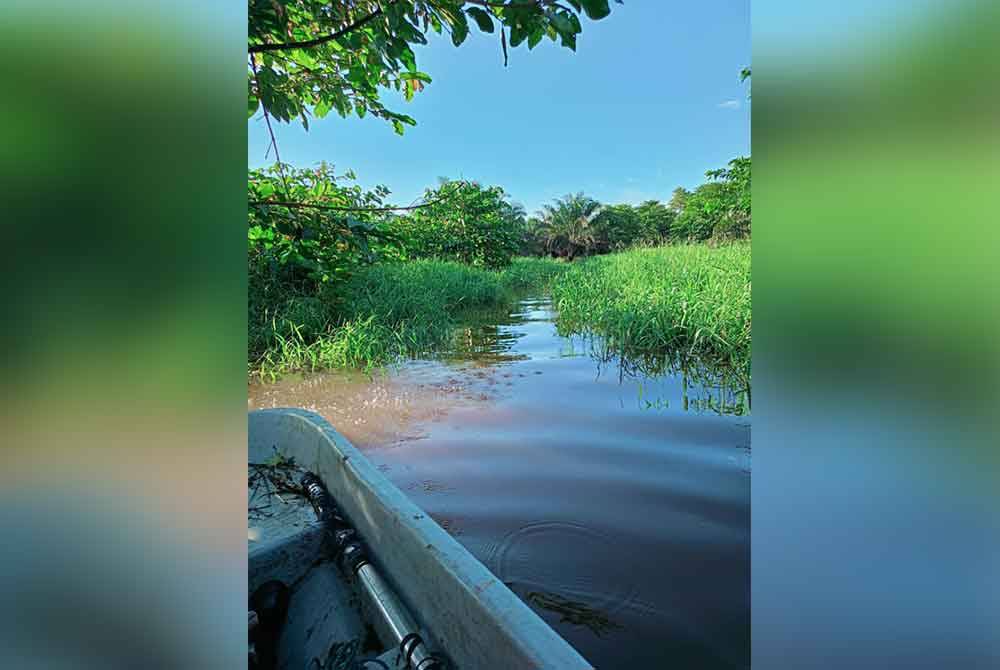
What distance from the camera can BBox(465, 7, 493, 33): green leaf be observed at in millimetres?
1124

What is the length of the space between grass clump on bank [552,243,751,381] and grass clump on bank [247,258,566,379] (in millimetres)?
1973

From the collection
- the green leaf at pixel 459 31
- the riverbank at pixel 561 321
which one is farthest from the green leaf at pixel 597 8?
the riverbank at pixel 561 321

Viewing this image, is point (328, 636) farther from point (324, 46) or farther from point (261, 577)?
point (324, 46)

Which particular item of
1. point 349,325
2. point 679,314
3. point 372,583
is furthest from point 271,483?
point 679,314

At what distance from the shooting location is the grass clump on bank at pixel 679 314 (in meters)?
4.05

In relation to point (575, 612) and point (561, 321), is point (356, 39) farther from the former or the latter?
point (561, 321)

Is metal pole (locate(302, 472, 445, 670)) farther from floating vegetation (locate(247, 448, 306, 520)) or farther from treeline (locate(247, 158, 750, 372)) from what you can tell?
treeline (locate(247, 158, 750, 372))

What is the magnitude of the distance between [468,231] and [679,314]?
1236cm

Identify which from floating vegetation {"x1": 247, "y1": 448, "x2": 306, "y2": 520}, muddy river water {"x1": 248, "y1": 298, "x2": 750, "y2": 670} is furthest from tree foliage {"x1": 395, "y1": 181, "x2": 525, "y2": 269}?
floating vegetation {"x1": 247, "y1": 448, "x2": 306, "y2": 520}

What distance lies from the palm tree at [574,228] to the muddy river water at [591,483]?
25.2 m

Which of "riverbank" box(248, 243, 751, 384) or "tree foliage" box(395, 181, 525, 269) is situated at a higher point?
"tree foliage" box(395, 181, 525, 269)

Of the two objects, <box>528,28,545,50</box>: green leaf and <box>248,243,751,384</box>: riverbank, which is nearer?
<box>528,28,545,50</box>: green leaf
